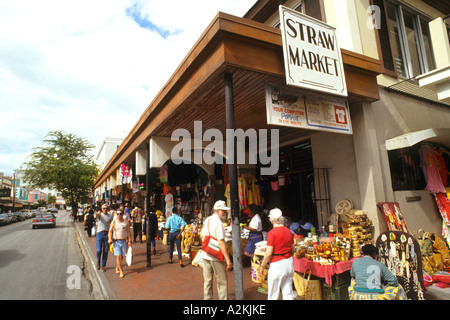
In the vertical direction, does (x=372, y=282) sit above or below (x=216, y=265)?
below

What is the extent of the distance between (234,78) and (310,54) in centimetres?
151

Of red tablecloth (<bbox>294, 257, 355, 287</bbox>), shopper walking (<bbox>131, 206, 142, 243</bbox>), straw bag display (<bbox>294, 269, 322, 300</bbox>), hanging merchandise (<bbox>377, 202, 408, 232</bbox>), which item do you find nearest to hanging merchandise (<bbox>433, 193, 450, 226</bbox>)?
hanging merchandise (<bbox>377, 202, 408, 232</bbox>)

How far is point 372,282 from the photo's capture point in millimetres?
3564

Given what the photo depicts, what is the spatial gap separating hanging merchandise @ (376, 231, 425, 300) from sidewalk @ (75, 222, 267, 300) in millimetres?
2507

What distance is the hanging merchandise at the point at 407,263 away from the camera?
4445mm

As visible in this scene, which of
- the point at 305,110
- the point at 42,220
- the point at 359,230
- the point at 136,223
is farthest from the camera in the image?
the point at 42,220

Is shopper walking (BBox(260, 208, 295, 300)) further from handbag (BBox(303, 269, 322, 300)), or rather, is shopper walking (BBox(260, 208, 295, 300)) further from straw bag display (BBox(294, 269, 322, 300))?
handbag (BBox(303, 269, 322, 300))

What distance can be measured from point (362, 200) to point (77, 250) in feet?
42.8

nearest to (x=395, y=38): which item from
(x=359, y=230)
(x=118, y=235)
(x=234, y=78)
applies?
(x=359, y=230)

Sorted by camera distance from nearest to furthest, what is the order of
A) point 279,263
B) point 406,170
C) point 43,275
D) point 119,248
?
point 279,263
point 406,170
point 119,248
point 43,275

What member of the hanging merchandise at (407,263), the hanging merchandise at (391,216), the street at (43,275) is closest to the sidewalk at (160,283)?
the street at (43,275)

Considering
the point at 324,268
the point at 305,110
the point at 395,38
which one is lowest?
the point at 324,268

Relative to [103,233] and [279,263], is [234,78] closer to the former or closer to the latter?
[279,263]

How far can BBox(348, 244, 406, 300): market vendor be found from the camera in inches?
139
